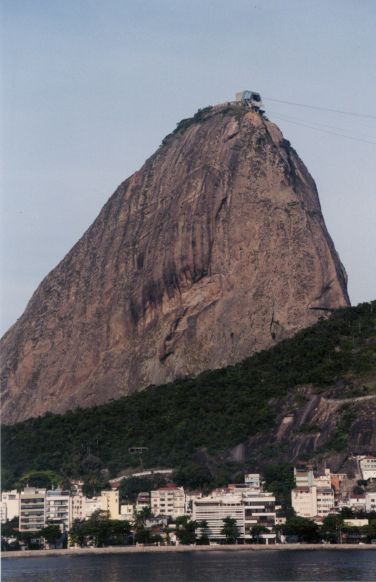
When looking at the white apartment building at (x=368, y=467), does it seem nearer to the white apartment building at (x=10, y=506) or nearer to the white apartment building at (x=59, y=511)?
the white apartment building at (x=59, y=511)

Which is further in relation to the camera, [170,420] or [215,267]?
[215,267]

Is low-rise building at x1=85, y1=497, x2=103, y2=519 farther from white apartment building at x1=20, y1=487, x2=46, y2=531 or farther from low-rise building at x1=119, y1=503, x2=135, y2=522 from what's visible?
white apartment building at x1=20, y1=487, x2=46, y2=531

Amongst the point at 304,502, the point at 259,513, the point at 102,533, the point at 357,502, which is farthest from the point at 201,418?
the point at 102,533

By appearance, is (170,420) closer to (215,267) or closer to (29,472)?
(29,472)

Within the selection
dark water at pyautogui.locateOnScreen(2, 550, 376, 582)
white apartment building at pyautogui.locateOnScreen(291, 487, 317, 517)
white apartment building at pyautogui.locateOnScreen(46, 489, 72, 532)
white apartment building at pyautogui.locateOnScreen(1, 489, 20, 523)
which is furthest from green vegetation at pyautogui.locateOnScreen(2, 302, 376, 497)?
dark water at pyautogui.locateOnScreen(2, 550, 376, 582)

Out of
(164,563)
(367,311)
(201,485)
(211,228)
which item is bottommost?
(164,563)

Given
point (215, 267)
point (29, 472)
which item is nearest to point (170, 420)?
point (29, 472)

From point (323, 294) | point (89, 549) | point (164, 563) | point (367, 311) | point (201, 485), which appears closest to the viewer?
point (164, 563)
